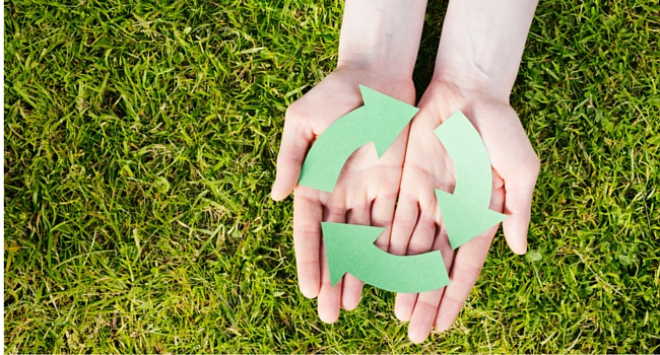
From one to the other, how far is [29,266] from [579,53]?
2.97 meters

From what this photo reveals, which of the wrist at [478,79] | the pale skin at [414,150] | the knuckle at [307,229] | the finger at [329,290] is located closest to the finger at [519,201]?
the pale skin at [414,150]

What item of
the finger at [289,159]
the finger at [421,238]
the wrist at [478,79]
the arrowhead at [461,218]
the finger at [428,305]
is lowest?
the finger at [428,305]

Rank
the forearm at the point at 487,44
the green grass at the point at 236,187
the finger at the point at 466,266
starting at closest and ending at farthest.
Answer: the finger at the point at 466,266, the forearm at the point at 487,44, the green grass at the point at 236,187

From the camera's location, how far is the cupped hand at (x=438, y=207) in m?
2.40

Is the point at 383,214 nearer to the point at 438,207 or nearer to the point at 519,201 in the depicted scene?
the point at 438,207

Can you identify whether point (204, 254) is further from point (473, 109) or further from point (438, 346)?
point (473, 109)

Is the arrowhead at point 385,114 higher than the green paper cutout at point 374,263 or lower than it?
higher

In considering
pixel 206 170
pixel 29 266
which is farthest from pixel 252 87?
pixel 29 266

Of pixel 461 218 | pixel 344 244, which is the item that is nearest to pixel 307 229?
pixel 344 244

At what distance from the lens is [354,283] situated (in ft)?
8.24

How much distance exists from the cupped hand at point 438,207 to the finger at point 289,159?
473 millimetres

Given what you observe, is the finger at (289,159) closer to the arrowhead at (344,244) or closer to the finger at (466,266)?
the arrowhead at (344,244)

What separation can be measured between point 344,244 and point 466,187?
0.59 metres

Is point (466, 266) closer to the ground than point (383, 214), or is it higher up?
closer to the ground
